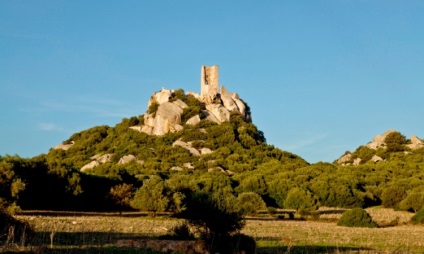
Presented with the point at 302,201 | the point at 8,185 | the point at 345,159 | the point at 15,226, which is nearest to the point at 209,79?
the point at 345,159

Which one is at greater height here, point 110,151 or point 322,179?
point 110,151

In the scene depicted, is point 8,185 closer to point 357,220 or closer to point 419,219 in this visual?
point 357,220

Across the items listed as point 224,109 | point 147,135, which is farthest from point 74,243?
point 224,109

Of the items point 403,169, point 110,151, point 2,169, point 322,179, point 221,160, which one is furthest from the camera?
point 110,151

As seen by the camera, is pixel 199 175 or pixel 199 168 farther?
pixel 199 168

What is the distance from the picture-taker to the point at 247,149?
109 meters

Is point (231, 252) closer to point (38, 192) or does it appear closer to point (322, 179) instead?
point (38, 192)

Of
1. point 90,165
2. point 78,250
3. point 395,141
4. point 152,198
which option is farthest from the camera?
point 395,141

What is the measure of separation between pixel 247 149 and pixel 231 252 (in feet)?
301

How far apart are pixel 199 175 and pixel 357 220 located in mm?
47104

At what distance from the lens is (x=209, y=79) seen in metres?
134

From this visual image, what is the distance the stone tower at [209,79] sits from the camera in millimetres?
131500

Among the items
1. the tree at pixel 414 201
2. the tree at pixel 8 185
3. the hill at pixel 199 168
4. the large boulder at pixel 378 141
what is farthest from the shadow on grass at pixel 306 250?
the large boulder at pixel 378 141

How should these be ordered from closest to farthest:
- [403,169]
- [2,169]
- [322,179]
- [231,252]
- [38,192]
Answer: [231,252] → [2,169] → [38,192] → [322,179] → [403,169]
